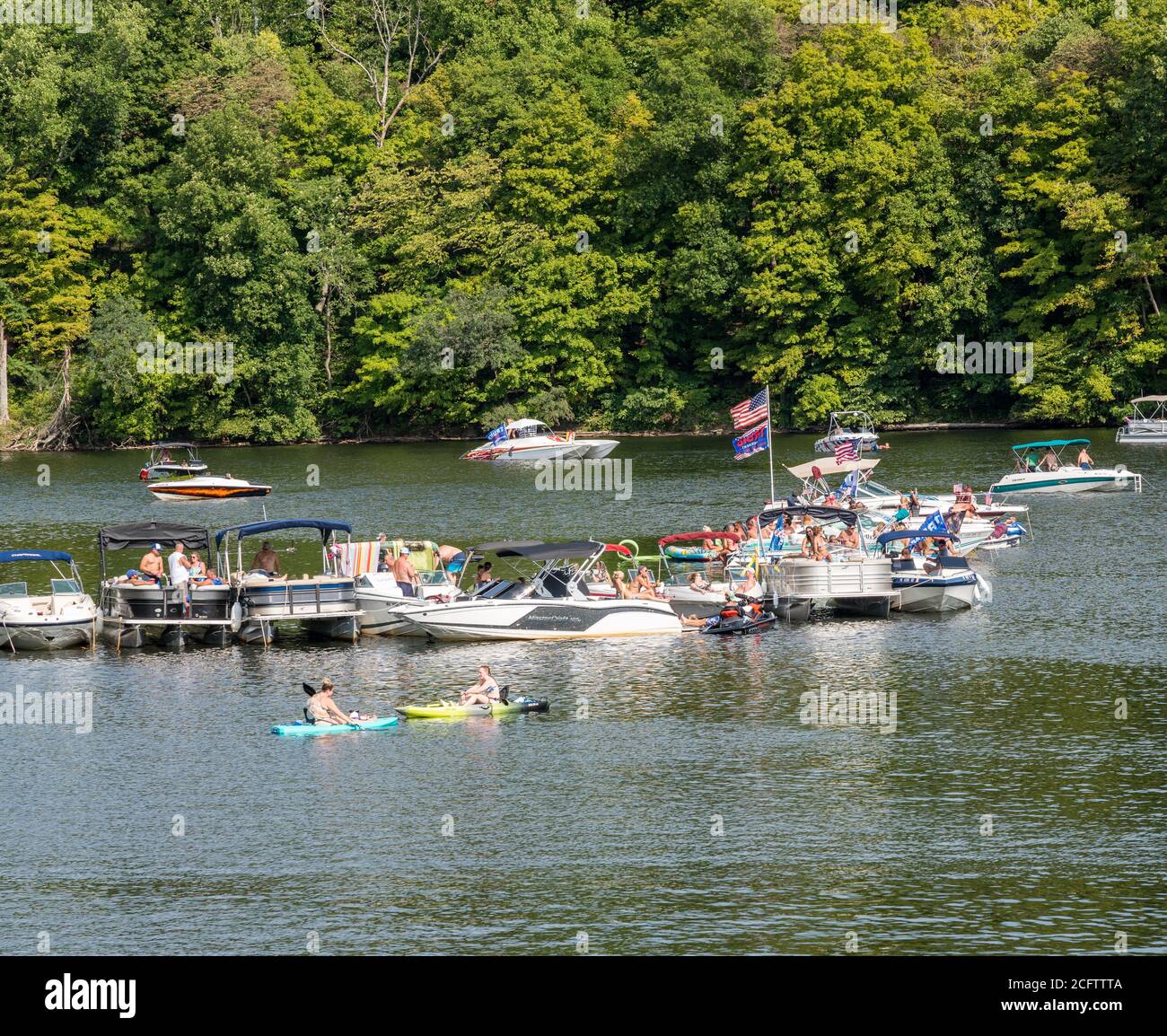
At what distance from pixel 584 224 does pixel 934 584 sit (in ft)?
245

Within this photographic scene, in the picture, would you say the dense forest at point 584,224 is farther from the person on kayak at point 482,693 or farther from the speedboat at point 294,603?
the person on kayak at point 482,693

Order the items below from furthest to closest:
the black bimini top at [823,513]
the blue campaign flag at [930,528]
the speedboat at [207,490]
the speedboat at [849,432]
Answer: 1. the speedboat at [849,432]
2. the speedboat at [207,490]
3. the black bimini top at [823,513]
4. the blue campaign flag at [930,528]

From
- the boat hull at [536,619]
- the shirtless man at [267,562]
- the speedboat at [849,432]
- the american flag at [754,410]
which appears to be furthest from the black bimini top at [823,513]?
the speedboat at [849,432]

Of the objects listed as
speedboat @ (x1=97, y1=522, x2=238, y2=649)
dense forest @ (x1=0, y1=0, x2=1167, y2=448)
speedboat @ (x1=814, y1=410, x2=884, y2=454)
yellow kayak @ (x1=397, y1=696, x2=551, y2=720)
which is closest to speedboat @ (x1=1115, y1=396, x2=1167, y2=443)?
dense forest @ (x1=0, y1=0, x2=1167, y2=448)

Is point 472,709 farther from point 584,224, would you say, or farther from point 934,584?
point 584,224

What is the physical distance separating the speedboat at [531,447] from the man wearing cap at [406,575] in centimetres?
5303

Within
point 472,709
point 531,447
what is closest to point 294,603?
point 472,709

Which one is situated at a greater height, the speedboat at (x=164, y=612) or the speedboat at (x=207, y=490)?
the speedboat at (x=207, y=490)

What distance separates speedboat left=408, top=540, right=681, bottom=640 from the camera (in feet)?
161

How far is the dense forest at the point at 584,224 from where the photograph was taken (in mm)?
109500

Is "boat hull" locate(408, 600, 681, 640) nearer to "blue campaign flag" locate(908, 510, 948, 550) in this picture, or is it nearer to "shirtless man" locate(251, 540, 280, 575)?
"shirtless man" locate(251, 540, 280, 575)

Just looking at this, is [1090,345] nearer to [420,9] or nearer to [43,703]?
[420,9]
